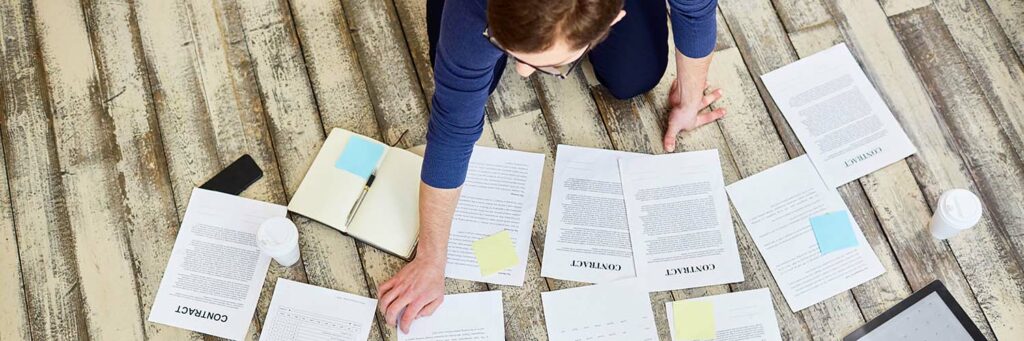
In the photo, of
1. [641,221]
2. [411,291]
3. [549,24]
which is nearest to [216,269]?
[411,291]

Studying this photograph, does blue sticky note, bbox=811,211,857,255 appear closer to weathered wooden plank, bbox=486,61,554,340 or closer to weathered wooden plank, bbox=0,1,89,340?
weathered wooden plank, bbox=486,61,554,340

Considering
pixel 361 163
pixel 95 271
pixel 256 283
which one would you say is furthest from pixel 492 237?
pixel 95 271

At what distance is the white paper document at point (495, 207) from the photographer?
1.69 metres

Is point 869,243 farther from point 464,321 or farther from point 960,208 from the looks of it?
point 464,321

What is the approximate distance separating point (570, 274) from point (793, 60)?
0.75m

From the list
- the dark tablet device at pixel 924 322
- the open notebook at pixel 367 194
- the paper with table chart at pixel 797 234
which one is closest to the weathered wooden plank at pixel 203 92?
the open notebook at pixel 367 194

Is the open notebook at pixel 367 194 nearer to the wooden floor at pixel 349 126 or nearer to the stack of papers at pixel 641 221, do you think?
the wooden floor at pixel 349 126

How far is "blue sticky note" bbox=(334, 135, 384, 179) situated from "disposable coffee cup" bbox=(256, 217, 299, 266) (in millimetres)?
191

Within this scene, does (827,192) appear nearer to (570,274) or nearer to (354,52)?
(570,274)

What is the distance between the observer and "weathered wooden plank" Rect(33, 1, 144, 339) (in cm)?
170

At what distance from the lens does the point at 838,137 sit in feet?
5.86

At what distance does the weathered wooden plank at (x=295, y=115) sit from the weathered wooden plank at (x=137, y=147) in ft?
0.85

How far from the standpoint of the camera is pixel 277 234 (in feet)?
5.21

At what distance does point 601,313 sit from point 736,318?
28cm
